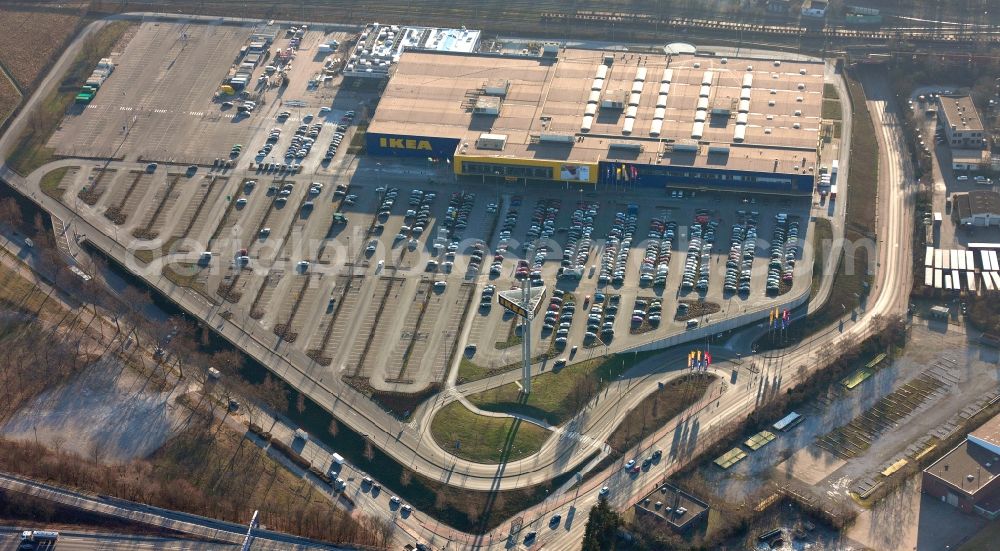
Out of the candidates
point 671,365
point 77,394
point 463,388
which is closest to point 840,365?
point 671,365

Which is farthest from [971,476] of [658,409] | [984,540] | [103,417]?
[103,417]

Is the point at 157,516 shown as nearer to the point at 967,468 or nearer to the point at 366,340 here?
the point at 366,340

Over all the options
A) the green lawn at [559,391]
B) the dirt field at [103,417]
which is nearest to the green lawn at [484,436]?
the green lawn at [559,391]

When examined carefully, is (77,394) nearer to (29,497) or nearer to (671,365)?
(29,497)

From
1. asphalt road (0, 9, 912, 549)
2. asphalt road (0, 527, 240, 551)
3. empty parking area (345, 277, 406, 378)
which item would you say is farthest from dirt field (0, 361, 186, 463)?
empty parking area (345, 277, 406, 378)

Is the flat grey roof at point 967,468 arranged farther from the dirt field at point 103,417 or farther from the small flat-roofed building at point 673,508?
the dirt field at point 103,417

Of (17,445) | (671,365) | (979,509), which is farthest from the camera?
(671,365)
